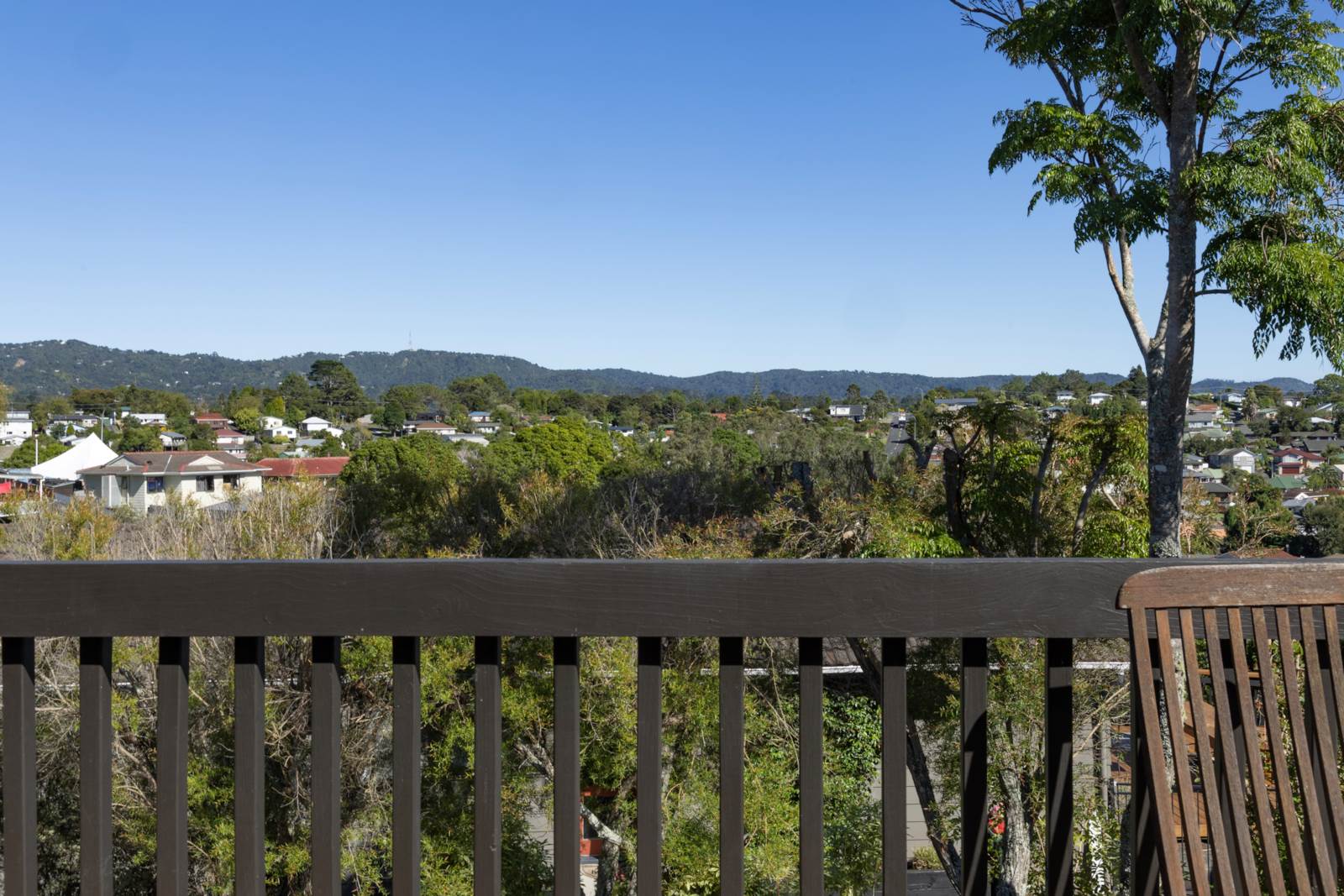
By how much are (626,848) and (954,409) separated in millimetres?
7639

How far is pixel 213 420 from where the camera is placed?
2201 inches

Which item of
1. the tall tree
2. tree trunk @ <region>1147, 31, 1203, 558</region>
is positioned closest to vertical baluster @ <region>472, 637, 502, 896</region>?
the tall tree

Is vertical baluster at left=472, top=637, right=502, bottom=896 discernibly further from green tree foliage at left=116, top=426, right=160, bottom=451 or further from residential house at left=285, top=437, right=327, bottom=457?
green tree foliage at left=116, top=426, right=160, bottom=451

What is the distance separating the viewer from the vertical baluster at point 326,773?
3.71 feet

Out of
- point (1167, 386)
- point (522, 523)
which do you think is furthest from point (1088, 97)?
point (522, 523)

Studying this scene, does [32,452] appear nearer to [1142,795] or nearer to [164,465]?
[164,465]

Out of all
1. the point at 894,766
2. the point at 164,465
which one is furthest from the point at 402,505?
the point at 894,766

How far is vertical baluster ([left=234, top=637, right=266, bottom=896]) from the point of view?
1.13 meters

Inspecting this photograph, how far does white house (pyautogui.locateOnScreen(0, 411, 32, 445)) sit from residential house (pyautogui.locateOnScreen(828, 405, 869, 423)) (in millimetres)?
41494

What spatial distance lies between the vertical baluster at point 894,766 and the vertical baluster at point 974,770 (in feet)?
0.27

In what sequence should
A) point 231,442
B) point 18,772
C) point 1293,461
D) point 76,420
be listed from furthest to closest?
point 76,420 < point 231,442 < point 1293,461 < point 18,772

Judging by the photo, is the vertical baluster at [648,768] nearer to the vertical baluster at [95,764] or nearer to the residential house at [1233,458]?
the vertical baluster at [95,764]

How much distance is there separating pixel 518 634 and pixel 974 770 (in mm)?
603

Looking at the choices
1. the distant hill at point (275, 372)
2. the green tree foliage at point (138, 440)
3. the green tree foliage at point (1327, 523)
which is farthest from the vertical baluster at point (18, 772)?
the distant hill at point (275, 372)
